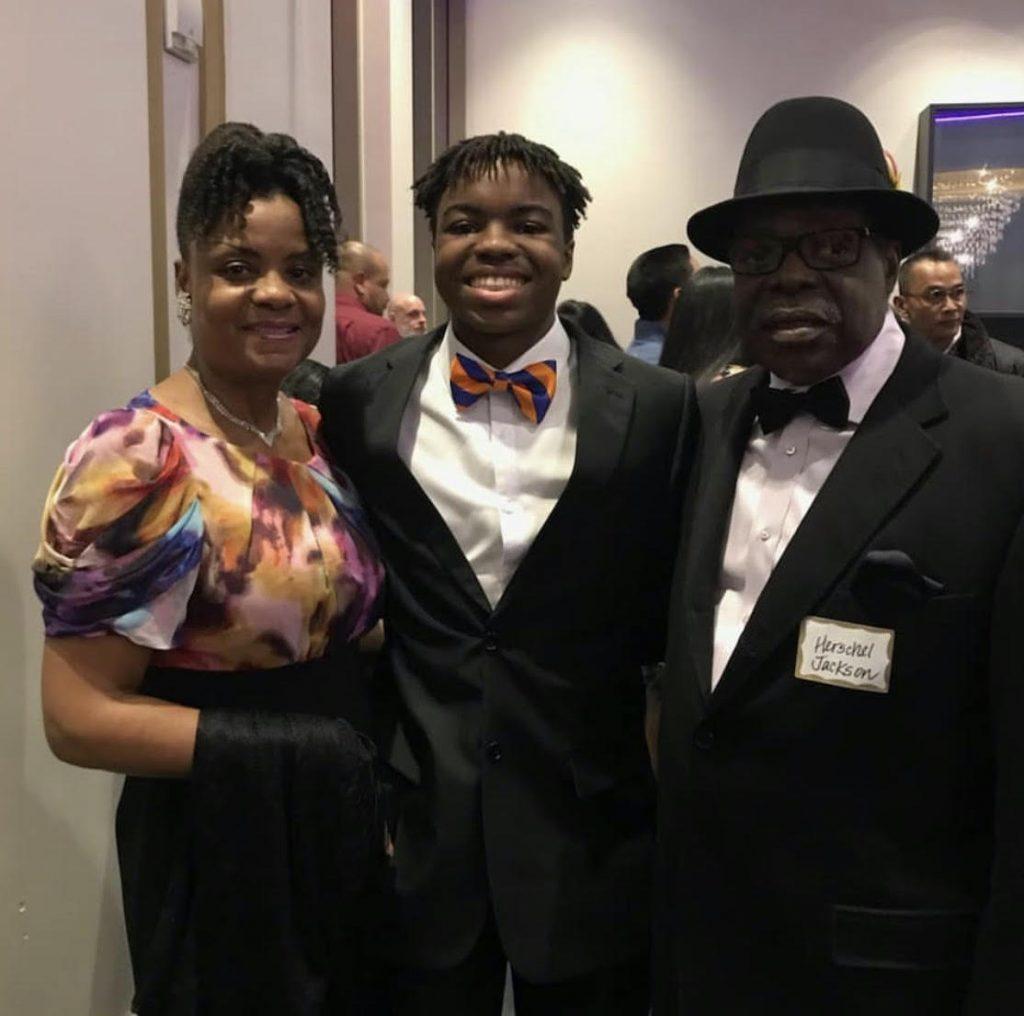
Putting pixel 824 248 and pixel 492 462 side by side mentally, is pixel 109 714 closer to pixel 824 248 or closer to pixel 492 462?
pixel 492 462

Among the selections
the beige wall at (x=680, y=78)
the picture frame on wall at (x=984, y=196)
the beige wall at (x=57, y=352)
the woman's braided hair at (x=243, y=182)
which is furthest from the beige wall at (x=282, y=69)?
the picture frame on wall at (x=984, y=196)

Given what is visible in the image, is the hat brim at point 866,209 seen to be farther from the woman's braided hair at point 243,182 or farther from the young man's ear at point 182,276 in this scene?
the young man's ear at point 182,276

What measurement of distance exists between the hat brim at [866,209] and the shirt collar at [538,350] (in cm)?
27

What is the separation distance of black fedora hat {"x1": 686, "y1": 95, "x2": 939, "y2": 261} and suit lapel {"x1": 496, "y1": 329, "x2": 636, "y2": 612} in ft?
0.91

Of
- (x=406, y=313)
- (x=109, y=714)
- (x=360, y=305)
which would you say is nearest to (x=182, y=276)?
(x=109, y=714)

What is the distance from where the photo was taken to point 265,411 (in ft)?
5.20

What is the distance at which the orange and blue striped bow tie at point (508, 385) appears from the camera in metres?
1.60

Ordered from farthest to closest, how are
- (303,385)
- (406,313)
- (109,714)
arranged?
(406,313), (303,385), (109,714)

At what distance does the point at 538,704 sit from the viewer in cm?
157

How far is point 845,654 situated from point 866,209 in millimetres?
560

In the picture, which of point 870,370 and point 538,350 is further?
point 538,350

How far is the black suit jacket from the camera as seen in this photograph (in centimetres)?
155

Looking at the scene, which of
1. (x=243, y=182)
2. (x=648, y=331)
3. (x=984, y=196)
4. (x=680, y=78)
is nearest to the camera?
(x=243, y=182)

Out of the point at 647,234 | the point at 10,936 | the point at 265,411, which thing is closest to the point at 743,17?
the point at 647,234
